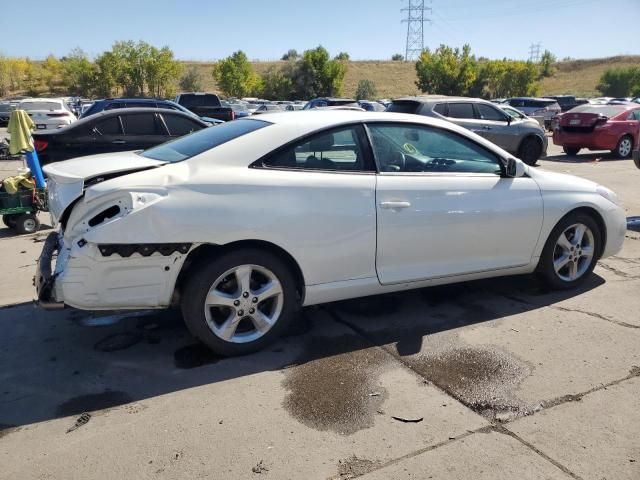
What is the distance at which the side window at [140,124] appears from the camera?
10.1 m

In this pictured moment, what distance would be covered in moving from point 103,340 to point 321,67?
188ft

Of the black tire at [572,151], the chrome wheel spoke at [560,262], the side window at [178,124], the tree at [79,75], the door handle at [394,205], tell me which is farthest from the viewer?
the tree at [79,75]

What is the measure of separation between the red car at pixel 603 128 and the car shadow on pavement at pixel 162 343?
39.6 ft

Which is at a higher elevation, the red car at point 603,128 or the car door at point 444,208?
the car door at point 444,208

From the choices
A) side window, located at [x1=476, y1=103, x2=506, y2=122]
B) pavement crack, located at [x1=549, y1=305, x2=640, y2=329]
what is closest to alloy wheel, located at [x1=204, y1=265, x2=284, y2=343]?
pavement crack, located at [x1=549, y1=305, x2=640, y2=329]

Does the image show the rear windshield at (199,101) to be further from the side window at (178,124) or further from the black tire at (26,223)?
the black tire at (26,223)

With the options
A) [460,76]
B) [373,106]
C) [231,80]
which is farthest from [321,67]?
[373,106]

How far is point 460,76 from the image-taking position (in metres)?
56.6

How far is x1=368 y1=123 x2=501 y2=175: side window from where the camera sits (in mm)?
4074

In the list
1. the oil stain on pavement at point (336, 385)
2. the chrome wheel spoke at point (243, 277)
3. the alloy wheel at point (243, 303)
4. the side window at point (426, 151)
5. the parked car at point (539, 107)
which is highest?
the side window at point (426, 151)

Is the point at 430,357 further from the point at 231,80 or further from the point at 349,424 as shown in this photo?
the point at 231,80

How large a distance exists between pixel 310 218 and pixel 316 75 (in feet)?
188

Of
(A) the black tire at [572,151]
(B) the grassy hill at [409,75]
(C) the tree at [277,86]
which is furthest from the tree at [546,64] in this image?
(A) the black tire at [572,151]

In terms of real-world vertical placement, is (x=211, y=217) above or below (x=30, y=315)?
above
